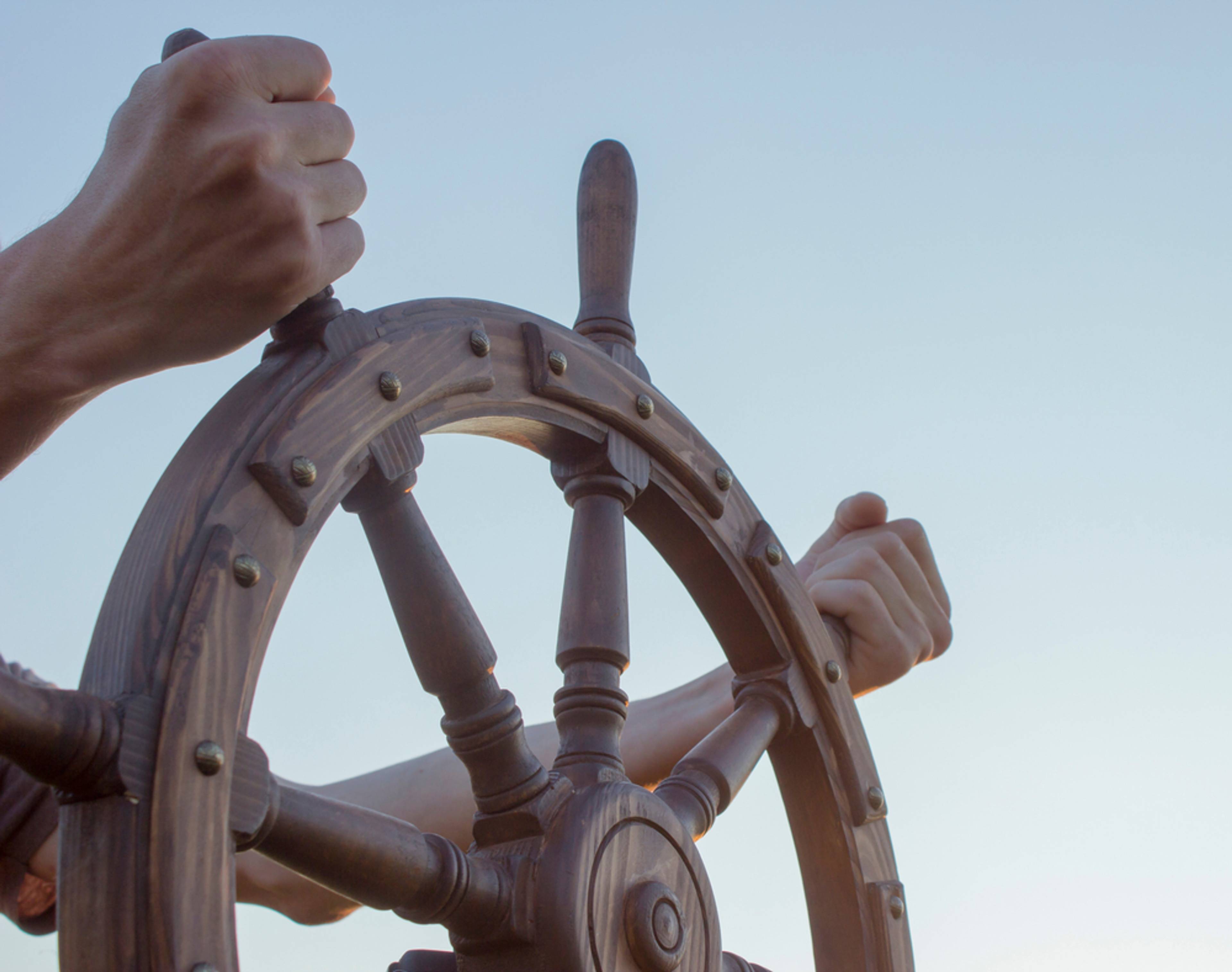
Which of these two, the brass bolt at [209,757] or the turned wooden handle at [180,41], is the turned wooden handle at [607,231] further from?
the brass bolt at [209,757]

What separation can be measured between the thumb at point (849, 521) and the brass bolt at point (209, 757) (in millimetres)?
829

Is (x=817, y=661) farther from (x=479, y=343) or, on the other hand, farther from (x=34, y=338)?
(x=34, y=338)

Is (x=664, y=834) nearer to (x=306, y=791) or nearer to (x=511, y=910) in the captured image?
(x=511, y=910)

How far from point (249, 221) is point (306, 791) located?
0.30m

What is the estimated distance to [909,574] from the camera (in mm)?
1251

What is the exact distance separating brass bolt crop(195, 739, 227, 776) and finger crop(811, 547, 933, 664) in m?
0.73

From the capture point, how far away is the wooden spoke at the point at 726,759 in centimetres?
90

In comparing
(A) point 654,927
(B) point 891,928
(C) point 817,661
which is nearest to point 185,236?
(A) point 654,927

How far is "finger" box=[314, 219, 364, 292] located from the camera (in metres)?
0.67

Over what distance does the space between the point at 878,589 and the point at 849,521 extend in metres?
0.13

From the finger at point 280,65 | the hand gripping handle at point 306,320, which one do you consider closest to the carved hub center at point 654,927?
the hand gripping handle at point 306,320

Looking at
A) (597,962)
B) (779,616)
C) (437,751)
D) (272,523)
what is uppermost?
(437,751)

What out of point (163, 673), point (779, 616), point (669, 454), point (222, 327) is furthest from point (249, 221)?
point (779, 616)

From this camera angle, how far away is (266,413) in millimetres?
659
